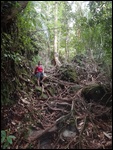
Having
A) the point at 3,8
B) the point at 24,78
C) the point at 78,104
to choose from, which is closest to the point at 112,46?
the point at 78,104

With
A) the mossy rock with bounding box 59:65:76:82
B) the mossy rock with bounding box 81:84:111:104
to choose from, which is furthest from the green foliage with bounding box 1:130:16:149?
the mossy rock with bounding box 59:65:76:82

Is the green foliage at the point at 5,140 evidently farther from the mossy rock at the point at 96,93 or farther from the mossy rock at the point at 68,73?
the mossy rock at the point at 68,73

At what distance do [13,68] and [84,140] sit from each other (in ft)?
10.3

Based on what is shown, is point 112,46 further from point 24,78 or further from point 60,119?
point 24,78

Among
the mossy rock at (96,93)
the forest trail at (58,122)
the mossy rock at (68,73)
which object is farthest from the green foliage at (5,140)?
the mossy rock at (68,73)

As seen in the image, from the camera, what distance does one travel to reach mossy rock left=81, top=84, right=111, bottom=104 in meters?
7.00

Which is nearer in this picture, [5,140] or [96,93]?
[5,140]

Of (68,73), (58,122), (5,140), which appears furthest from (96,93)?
(5,140)

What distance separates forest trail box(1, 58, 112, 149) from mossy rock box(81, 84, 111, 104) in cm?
28

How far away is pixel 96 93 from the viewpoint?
24.0ft

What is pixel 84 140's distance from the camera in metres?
5.23

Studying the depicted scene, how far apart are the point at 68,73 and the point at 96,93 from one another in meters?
2.74

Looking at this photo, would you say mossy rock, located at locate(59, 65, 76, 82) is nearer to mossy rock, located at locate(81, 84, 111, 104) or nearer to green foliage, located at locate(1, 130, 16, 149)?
mossy rock, located at locate(81, 84, 111, 104)

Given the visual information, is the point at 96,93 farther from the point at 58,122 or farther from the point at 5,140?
the point at 5,140
